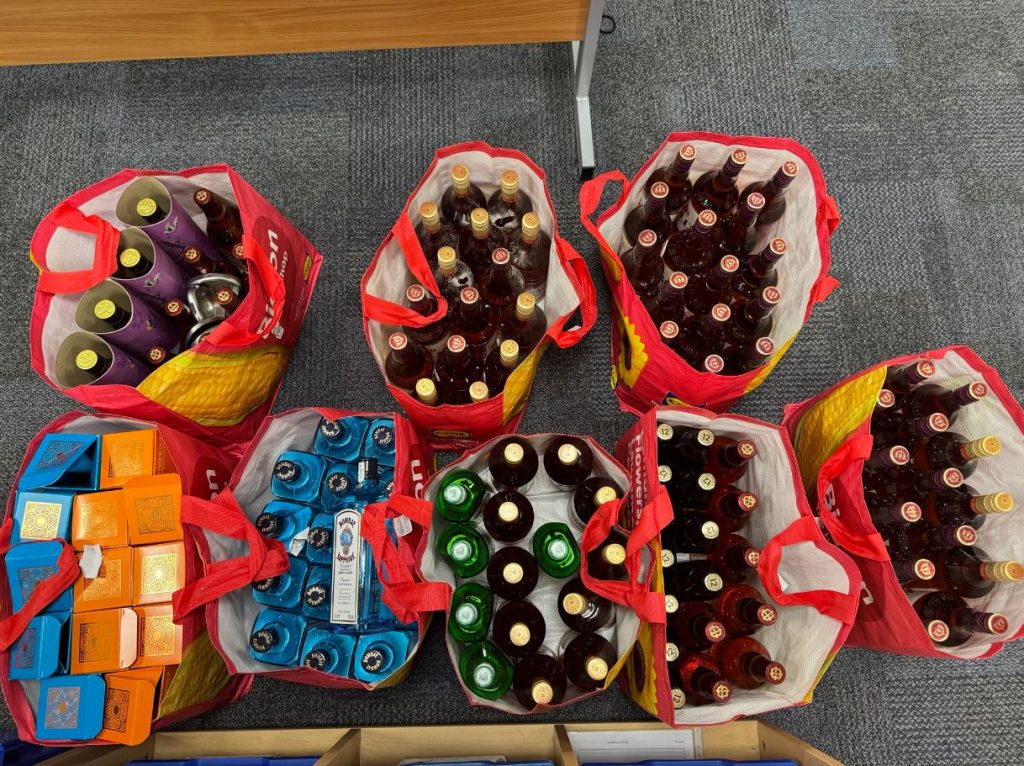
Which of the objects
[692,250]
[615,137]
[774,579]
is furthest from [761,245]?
[774,579]

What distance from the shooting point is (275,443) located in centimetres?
117

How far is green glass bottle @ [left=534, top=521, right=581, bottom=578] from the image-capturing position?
1078mm

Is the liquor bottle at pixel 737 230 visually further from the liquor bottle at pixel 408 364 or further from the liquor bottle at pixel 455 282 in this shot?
the liquor bottle at pixel 408 364

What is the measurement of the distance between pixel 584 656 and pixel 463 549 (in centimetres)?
28

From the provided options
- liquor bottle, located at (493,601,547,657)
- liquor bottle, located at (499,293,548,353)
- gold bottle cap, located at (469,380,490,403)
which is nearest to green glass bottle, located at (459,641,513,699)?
liquor bottle, located at (493,601,547,657)

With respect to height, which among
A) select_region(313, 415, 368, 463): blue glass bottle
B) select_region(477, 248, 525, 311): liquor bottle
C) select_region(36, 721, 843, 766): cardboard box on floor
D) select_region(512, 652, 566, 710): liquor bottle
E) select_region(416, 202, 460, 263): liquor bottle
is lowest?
select_region(36, 721, 843, 766): cardboard box on floor

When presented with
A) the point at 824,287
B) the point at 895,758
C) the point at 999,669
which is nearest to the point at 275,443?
the point at 824,287

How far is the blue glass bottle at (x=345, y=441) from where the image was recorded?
1190mm

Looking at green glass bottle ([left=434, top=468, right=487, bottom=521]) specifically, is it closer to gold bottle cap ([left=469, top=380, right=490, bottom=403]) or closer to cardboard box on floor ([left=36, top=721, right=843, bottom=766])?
gold bottle cap ([left=469, top=380, right=490, bottom=403])

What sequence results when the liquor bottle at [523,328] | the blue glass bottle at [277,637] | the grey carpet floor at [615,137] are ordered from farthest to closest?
the grey carpet floor at [615,137] → the liquor bottle at [523,328] → the blue glass bottle at [277,637]

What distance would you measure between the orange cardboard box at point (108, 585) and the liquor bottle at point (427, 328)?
64 cm

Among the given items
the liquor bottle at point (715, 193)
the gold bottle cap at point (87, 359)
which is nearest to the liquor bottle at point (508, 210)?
the liquor bottle at point (715, 193)

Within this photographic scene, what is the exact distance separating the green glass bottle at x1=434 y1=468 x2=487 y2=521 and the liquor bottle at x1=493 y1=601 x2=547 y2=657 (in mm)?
190

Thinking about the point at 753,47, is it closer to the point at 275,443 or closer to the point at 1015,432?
the point at 1015,432
